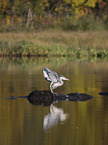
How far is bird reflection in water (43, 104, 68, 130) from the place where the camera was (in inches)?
380

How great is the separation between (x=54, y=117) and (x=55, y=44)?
25385mm

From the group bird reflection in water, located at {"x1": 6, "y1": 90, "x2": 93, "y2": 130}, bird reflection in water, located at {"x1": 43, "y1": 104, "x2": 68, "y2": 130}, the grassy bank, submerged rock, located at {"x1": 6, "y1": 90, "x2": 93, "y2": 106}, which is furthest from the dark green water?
the grassy bank

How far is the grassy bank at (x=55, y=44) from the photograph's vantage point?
115ft

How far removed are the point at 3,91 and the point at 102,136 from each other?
7.18 metres

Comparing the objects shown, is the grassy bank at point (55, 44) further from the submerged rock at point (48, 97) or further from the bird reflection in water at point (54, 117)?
the bird reflection in water at point (54, 117)

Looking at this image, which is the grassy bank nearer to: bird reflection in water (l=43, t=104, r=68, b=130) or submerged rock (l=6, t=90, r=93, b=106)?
submerged rock (l=6, t=90, r=93, b=106)

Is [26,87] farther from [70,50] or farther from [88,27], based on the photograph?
[88,27]

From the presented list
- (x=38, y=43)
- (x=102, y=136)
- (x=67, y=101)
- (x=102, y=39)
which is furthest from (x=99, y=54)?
(x=102, y=136)

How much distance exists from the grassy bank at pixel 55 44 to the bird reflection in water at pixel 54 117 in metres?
23.1

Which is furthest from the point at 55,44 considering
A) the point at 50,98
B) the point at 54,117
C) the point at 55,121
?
the point at 55,121

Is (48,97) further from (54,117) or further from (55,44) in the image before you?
(55,44)

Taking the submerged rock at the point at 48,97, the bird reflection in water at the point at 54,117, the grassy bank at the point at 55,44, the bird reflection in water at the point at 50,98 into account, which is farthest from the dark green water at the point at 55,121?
the grassy bank at the point at 55,44

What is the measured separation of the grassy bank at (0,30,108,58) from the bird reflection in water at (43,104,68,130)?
75.7ft

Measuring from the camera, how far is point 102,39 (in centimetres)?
3766
